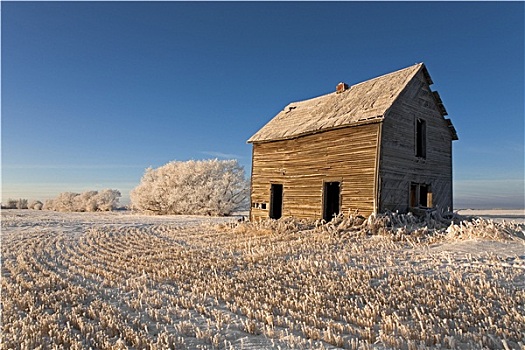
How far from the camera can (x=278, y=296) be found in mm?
5629

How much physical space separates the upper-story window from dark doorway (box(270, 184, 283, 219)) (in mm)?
7917

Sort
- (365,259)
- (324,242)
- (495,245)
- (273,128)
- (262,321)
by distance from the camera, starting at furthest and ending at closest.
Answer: (273,128) → (324,242) → (495,245) → (365,259) → (262,321)

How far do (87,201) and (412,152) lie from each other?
4537 cm

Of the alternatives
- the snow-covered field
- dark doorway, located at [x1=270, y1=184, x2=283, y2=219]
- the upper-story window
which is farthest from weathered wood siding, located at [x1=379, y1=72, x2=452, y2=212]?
dark doorway, located at [x1=270, y1=184, x2=283, y2=219]

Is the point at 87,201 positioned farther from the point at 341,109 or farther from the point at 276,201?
the point at 341,109

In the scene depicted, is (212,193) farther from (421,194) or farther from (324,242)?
(324,242)

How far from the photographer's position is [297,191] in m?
18.4

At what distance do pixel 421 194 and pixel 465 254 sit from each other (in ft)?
31.9

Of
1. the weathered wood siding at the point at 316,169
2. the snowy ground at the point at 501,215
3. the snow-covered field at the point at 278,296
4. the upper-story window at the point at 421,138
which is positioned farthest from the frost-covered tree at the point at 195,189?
the snow-covered field at the point at 278,296

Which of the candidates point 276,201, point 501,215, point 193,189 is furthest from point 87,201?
point 501,215

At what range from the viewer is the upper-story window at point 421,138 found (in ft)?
56.9

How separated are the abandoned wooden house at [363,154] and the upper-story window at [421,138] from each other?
0.05 m

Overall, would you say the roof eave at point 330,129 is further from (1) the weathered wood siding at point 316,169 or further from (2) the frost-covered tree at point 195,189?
(2) the frost-covered tree at point 195,189

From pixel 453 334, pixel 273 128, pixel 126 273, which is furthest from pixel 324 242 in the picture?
pixel 273 128
